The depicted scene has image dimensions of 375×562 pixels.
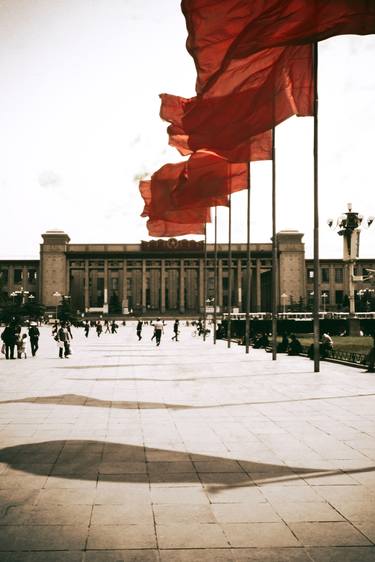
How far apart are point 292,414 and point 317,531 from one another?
691cm

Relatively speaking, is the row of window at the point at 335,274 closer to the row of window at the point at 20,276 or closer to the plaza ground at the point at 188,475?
the row of window at the point at 20,276

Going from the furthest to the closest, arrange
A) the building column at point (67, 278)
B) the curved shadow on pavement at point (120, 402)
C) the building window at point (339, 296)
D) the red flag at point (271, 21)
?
1. the building window at point (339, 296)
2. the building column at point (67, 278)
3. the curved shadow on pavement at point (120, 402)
4. the red flag at point (271, 21)

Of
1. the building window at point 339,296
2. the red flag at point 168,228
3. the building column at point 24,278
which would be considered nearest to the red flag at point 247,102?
the red flag at point 168,228

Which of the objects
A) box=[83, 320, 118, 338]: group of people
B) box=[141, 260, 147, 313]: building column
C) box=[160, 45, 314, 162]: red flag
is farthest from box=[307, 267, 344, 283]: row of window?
box=[160, 45, 314, 162]: red flag

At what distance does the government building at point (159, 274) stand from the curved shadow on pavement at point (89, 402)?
120 m

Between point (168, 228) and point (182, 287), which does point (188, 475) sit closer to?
point (168, 228)

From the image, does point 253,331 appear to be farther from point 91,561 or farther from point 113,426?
point 91,561

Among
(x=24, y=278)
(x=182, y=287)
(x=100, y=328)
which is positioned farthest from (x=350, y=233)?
(x=24, y=278)

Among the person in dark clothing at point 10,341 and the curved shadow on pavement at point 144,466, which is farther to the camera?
the person in dark clothing at point 10,341

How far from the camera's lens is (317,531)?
231 inches

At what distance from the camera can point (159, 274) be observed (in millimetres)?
157000

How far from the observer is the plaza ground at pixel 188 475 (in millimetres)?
5574

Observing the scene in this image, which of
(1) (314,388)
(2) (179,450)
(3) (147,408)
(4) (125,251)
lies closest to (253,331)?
(1) (314,388)

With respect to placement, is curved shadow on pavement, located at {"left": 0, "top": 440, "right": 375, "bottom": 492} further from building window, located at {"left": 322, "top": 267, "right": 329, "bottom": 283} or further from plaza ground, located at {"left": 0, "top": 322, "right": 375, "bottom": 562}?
building window, located at {"left": 322, "top": 267, "right": 329, "bottom": 283}
